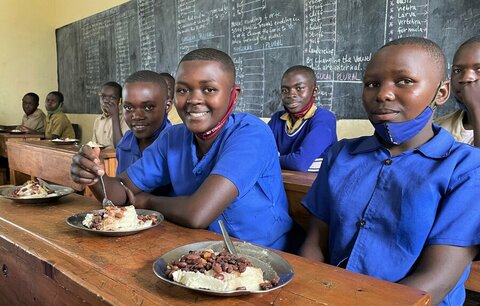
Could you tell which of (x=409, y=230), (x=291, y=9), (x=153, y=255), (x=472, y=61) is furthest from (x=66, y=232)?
(x=291, y=9)

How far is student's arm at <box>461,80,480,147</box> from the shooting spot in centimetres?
217

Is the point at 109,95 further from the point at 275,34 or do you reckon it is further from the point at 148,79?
the point at 148,79

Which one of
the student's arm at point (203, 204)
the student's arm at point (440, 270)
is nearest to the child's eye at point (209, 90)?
the student's arm at point (203, 204)

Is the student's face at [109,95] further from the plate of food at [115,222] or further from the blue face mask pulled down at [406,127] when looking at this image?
the blue face mask pulled down at [406,127]

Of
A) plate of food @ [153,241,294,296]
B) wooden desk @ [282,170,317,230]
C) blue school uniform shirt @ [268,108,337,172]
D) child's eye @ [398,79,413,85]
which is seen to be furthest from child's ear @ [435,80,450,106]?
blue school uniform shirt @ [268,108,337,172]

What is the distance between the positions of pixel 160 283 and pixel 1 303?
85 cm

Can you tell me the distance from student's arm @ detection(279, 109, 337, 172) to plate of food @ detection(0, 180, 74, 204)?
1776 millimetres

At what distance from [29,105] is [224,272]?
24.3 feet

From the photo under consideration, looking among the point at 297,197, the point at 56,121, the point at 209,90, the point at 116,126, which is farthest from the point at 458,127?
the point at 56,121

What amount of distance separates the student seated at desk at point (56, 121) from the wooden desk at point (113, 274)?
5.42m

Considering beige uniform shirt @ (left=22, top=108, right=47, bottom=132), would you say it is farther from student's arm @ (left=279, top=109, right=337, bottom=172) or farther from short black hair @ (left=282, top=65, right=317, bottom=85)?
student's arm @ (left=279, top=109, right=337, bottom=172)

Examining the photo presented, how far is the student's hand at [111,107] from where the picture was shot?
13.7ft

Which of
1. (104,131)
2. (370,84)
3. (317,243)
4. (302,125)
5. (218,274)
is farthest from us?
(104,131)

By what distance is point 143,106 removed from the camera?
6.96 feet
